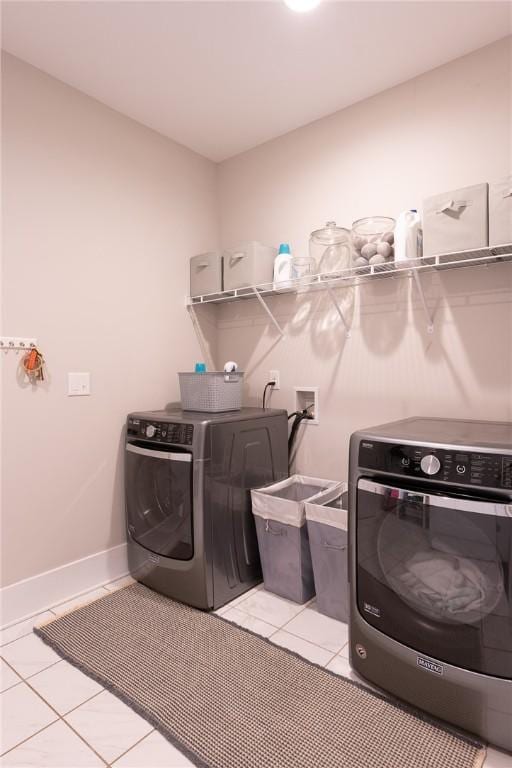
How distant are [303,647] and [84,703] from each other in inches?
31.6

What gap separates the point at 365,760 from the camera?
4.01 feet

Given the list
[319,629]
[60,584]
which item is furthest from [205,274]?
[319,629]

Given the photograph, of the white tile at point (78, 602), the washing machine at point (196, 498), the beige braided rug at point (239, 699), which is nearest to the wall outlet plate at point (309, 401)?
the washing machine at point (196, 498)

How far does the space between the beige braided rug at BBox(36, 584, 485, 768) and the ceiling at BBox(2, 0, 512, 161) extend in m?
2.50

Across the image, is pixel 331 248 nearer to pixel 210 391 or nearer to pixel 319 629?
pixel 210 391

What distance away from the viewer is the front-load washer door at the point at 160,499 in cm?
198

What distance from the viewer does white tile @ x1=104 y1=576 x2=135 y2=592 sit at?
222cm

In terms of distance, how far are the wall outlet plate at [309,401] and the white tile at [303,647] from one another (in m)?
1.07

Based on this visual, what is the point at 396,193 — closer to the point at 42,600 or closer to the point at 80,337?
the point at 80,337

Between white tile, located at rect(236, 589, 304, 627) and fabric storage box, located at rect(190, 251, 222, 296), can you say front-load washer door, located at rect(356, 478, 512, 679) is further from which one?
fabric storage box, located at rect(190, 251, 222, 296)

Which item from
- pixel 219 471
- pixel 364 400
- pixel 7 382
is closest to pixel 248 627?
pixel 219 471

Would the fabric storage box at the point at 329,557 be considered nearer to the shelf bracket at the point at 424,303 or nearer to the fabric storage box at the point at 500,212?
the shelf bracket at the point at 424,303

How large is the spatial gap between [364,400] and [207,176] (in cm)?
182

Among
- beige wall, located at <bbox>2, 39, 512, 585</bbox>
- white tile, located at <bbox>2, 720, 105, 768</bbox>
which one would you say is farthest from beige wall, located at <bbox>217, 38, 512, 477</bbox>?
white tile, located at <bbox>2, 720, 105, 768</bbox>
